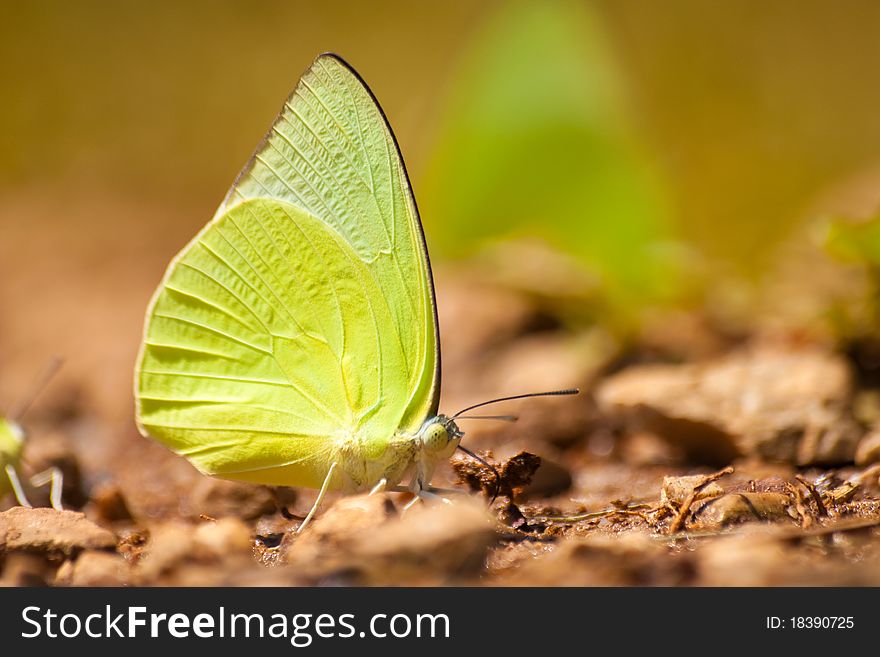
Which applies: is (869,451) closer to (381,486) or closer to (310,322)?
(381,486)

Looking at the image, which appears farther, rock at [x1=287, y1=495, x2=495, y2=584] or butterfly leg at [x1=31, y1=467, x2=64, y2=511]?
butterfly leg at [x1=31, y1=467, x2=64, y2=511]

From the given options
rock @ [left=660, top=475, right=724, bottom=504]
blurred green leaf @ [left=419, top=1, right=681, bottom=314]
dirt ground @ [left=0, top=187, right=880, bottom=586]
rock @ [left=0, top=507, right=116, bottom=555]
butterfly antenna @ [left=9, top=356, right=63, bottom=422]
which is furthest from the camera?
blurred green leaf @ [left=419, top=1, right=681, bottom=314]

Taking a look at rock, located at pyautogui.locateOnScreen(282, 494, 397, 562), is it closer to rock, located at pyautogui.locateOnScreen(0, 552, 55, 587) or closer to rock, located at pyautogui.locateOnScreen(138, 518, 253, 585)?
rock, located at pyautogui.locateOnScreen(138, 518, 253, 585)

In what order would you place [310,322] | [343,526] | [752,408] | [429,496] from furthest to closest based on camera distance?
[752,408] < [310,322] < [429,496] < [343,526]

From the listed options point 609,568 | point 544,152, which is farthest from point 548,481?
point 544,152

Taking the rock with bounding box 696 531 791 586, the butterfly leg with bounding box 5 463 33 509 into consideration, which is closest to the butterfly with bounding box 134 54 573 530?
the butterfly leg with bounding box 5 463 33 509

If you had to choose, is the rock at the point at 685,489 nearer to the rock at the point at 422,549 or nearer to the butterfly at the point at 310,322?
the butterfly at the point at 310,322
